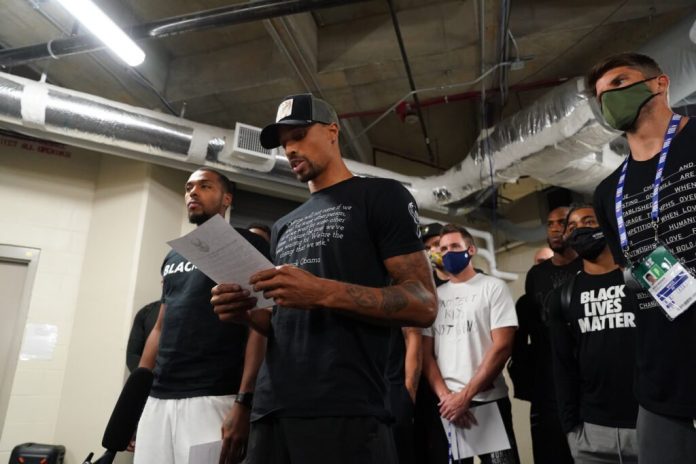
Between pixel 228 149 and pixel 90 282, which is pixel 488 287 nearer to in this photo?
pixel 228 149

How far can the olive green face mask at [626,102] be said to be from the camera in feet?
3.91

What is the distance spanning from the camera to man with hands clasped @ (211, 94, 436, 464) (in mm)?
925

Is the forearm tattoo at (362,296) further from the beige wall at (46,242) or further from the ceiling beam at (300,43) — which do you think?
the beige wall at (46,242)

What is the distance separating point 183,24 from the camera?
254cm

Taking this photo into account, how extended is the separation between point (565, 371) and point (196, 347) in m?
1.47

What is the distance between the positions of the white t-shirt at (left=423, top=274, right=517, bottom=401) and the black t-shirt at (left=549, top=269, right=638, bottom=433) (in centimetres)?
37

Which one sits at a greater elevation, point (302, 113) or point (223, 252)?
point (302, 113)

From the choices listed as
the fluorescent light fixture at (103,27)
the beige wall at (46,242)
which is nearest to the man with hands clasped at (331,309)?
the fluorescent light fixture at (103,27)

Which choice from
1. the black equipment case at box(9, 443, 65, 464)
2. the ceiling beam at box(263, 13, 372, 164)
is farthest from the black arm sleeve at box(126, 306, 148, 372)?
the ceiling beam at box(263, 13, 372, 164)

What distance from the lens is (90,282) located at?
3.51m

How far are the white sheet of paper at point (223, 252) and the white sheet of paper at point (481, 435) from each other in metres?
1.38

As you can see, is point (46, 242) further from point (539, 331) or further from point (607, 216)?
point (607, 216)

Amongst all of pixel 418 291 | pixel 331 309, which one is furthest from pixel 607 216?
pixel 331 309

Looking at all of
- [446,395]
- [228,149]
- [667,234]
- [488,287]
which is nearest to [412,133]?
[228,149]
